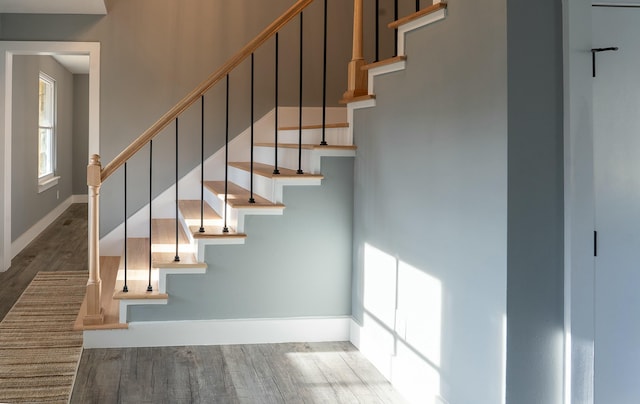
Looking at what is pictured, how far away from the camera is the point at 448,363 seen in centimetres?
297

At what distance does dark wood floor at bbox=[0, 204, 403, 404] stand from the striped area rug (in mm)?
101

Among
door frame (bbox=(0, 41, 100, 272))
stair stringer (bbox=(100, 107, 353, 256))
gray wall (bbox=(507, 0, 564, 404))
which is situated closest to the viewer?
gray wall (bbox=(507, 0, 564, 404))

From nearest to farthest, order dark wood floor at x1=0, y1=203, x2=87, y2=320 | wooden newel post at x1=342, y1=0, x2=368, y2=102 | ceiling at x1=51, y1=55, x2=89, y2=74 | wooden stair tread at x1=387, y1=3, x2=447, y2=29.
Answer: wooden stair tread at x1=387, y1=3, x2=447, y2=29 < wooden newel post at x1=342, y1=0, x2=368, y2=102 < dark wood floor at x1=0, y1=203, x2=87, y2=320 < ceiling at x1=51, y1=55, x2=89, y2=74

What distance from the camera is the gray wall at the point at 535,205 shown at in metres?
2.50

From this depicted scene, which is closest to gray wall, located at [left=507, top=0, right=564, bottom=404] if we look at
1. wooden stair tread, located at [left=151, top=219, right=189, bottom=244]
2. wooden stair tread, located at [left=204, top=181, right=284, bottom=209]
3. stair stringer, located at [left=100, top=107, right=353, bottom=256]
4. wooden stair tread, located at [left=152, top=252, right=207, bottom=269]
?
wooden stair tread, located at [left=204, top=181, right=284, bottom=209]

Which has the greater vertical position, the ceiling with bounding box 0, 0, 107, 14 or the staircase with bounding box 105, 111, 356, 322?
the ceiling with bounding box 0, 0, 107, 14

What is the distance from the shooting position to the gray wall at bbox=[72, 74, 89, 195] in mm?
11656

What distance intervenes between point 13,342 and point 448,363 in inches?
102

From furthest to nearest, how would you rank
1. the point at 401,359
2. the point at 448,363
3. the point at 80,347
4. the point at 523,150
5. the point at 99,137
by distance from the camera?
1. the point at 99,137
2. the point at 80,347
3. the point at 401,359
4. the point at 448,363
5. the point at 523,150

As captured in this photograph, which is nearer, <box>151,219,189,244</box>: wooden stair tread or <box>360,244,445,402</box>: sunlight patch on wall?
<box>360,244,445,402</box>: sunlight patch on wall

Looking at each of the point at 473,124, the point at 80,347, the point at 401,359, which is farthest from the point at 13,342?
the point at 473,124

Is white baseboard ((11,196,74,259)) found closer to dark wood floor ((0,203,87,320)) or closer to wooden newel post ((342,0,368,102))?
dark wood floor ((0,203,87,320))

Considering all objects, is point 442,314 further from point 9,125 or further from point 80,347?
point 9,125

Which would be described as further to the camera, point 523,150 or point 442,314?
point 442,314
